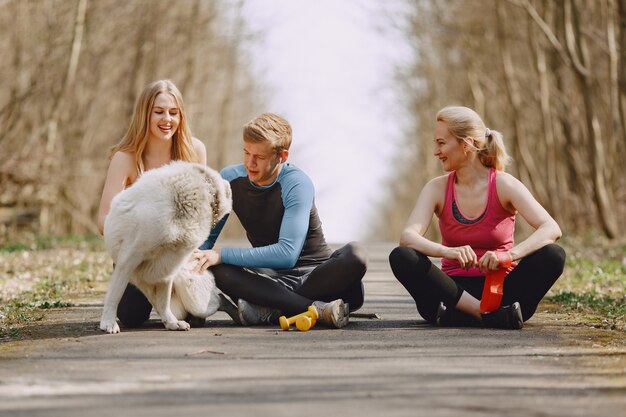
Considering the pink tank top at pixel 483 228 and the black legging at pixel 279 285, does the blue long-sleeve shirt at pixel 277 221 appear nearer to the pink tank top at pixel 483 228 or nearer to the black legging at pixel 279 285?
the black legging at pixel 279 285

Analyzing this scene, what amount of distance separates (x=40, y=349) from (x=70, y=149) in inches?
783

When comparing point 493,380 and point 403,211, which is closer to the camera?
point 493,380

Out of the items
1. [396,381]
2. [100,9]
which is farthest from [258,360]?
[100,9]

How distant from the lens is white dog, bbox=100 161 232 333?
21.2ft

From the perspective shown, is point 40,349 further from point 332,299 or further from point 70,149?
point 70,149

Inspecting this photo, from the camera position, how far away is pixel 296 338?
6625 millimetres

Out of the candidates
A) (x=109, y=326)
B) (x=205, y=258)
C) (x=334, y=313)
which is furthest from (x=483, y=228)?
(x=109, y=326)

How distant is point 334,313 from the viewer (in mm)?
7055

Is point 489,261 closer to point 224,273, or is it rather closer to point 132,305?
point 224,273

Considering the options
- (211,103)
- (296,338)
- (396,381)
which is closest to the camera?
(396,381)

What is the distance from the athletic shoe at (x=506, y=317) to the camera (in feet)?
23.0

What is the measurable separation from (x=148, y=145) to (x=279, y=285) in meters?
1.47

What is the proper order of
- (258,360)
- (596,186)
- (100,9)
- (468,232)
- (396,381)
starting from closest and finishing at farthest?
1. (396,381)
2. (258,360)
3. (468,232)
4. (596,186)
5. (100,9)

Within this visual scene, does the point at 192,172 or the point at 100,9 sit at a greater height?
the point at 100,9
